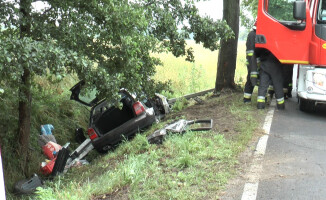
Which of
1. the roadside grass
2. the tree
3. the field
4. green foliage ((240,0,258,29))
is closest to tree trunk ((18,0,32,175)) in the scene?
the tree

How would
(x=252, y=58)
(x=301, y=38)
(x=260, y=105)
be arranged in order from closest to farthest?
(x=301, y=38) → (x=260, y=105) → (x=252, y=58)

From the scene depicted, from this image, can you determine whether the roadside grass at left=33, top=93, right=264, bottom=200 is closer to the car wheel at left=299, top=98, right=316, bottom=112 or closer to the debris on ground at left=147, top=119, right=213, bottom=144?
the debris on ground at left=147, top=119, right=213, bottom=144

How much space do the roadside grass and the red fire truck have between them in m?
1.92

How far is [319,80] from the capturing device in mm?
8570

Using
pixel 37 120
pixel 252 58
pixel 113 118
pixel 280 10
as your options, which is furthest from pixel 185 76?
pixel 280 10

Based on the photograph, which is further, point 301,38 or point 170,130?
point 301,38

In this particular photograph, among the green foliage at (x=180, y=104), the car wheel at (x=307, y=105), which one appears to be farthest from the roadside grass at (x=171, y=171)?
the green foliage at (x=180, y=104)

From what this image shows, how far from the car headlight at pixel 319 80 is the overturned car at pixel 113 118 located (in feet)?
11.8

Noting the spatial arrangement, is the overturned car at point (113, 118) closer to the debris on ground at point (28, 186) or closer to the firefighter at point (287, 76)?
the debris on ground at point (28, 186)

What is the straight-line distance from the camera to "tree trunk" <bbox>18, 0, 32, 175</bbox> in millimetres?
7363

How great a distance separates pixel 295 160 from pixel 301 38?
3.60m

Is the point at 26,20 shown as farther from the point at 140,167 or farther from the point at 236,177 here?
the point at 236,177

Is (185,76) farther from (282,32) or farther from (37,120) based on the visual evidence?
(282,32)

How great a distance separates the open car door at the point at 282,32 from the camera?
29.3 ft
